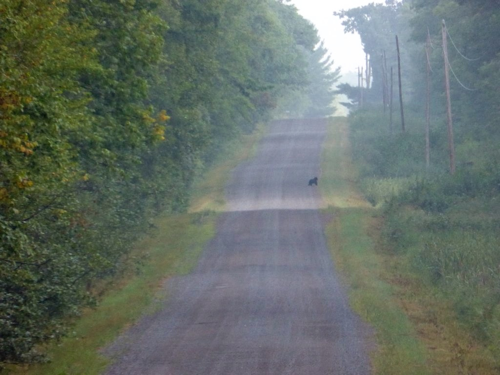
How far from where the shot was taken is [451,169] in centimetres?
3416

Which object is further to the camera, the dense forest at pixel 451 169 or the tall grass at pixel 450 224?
the dense forest at pixel 451 169

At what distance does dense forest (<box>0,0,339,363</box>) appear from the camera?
400 inches

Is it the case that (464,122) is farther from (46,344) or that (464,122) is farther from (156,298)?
(46,344)

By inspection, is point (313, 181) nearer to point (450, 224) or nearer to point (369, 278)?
point (450, 224)

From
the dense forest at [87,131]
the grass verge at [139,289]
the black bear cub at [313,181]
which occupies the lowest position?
the black bear cub at [313,181]

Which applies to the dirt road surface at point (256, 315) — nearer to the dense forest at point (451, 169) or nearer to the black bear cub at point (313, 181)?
the dense forest at point (451, 169)

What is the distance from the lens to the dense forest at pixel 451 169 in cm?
1712

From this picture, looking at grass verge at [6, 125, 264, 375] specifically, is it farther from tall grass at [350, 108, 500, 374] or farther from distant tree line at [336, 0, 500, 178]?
distant tree line at [336, 0, 500, 178]

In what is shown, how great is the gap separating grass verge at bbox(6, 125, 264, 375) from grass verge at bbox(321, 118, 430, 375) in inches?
159

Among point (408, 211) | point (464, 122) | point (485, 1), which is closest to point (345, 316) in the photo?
point (408, 211)

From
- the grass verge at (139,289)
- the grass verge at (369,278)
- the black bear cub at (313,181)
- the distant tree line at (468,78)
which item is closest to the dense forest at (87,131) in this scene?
the grass verge at (139,289)

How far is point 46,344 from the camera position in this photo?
11.2m

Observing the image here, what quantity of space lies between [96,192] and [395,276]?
293 inches

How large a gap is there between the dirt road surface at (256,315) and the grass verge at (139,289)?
0.32m
